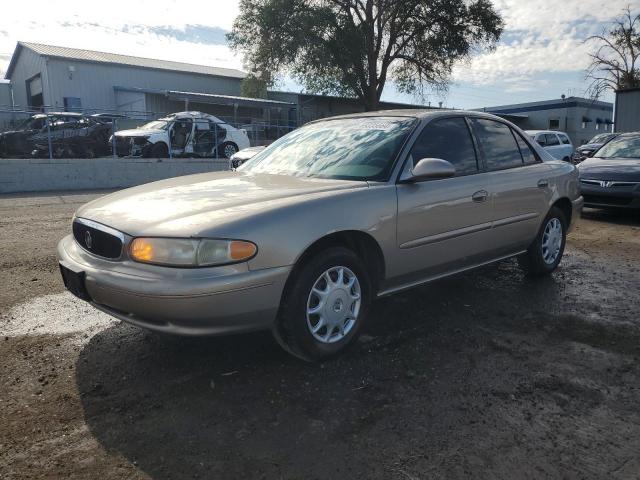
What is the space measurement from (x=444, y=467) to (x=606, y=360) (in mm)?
1674

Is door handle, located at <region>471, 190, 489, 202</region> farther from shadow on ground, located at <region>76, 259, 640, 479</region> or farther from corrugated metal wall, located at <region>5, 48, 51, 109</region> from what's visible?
corrugated metal wall, located at <region>5, 48, 51, 109</region>

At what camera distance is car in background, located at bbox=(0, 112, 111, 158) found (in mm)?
15273

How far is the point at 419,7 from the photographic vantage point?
29.0 metres

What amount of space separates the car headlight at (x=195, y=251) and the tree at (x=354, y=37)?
27792mm

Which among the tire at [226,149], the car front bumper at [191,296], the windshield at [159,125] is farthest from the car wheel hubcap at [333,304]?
the tire at [226,149]

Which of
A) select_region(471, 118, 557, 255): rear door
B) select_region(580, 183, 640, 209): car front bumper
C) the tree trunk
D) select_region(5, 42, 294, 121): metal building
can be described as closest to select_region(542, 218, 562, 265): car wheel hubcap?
select_region(471, 118, 557, 255): rear door

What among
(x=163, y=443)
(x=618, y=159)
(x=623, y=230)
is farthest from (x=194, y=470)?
(x=618, y=159)

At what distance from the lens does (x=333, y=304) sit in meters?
3.17

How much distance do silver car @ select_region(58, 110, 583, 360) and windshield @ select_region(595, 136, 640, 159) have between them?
6.11 meters

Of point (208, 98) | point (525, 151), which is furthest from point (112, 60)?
point (525, 151)

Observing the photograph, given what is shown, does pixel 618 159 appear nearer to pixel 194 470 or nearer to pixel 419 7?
pixel 194 470

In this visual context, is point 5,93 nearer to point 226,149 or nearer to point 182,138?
point 182,138

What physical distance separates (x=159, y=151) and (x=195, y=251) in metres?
15.2

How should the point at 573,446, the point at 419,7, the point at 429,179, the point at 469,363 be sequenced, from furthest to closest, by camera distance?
the point at 419,7 → the point at 429,179 → the point at 469,363 → the point at 573,446
